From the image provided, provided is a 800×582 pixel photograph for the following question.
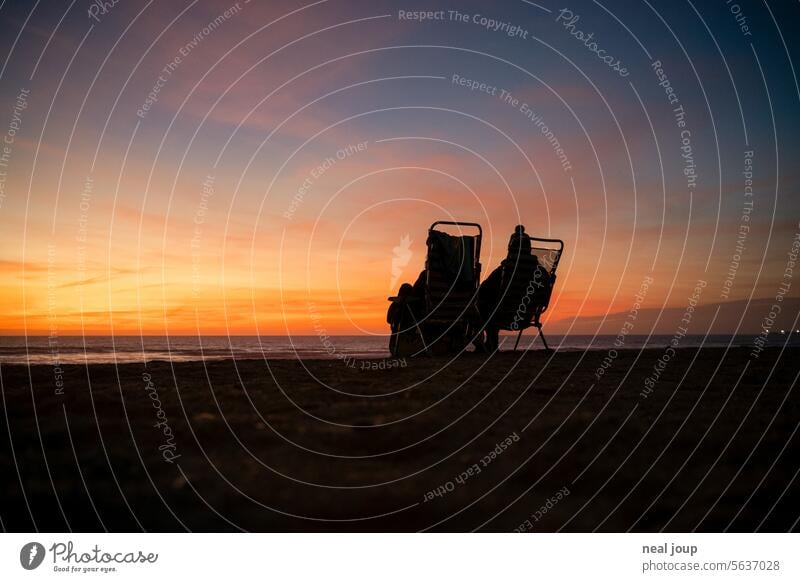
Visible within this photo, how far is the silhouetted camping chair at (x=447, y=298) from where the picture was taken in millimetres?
13625

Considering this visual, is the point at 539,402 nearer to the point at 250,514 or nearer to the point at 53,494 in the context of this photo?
the point at 250,514

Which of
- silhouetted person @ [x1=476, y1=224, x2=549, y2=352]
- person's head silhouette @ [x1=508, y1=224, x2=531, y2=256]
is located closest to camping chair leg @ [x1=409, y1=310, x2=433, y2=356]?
silhouetted person @ [x1=476, y1=224, x2=549, y2=352]

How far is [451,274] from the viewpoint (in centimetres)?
1373

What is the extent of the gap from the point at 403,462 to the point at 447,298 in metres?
10.1

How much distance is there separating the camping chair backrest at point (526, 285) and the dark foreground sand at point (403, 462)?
23.3ft

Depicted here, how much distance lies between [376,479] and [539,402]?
123 inches

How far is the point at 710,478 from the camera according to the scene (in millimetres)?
3594

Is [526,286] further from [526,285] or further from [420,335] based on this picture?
[420,335]
